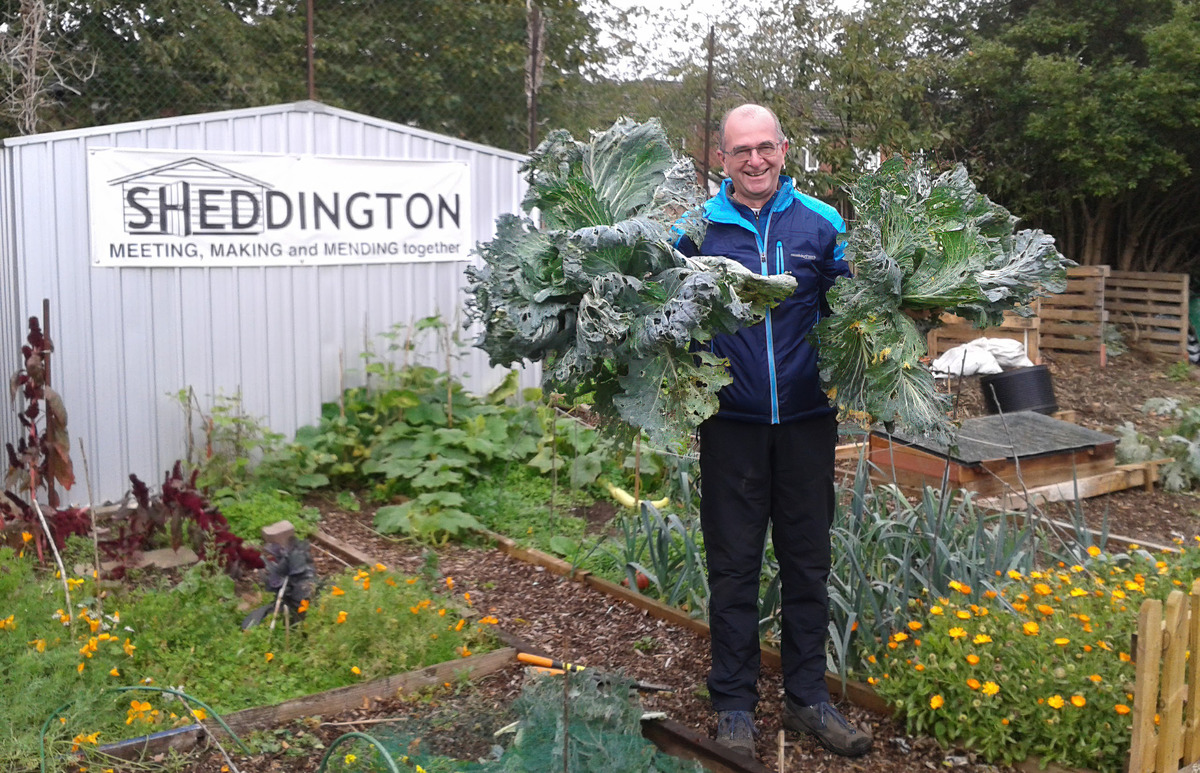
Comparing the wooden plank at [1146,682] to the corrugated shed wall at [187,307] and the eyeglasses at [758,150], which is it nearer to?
the eyeglasses at [758,150]

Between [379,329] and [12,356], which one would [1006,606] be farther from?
[12,356]

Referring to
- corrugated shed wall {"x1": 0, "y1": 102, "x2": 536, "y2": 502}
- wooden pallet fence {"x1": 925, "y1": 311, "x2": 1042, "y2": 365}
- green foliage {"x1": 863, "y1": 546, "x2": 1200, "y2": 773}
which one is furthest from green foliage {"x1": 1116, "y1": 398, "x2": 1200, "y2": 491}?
corrugated shed wall {"x1": 0, "y1": 102, "x2": 536, "y2": 502}

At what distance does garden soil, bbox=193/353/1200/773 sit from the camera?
3.41 m

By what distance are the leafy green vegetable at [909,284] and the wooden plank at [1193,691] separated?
2.81 feet

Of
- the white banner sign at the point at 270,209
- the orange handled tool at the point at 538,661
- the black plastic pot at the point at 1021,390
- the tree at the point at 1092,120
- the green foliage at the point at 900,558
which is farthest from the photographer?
the tree at the point at 1092,120

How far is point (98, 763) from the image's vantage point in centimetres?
323

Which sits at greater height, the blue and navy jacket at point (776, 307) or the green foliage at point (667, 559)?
the blue and navy jacket at point (776, 307)

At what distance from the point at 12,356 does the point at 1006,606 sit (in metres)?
5.33

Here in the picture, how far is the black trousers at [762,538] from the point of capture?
11.1ft

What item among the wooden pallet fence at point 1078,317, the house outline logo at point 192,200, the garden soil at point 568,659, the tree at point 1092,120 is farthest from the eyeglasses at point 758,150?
the tree at point 1092,120

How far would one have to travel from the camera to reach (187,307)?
6.51 meters

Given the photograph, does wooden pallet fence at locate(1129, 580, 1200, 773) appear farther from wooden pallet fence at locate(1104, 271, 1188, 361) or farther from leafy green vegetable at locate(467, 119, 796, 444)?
wooden pallet fence at locate(1104, 271, 1188, 361)

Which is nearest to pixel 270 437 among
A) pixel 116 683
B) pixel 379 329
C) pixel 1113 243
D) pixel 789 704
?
pixel 379 329

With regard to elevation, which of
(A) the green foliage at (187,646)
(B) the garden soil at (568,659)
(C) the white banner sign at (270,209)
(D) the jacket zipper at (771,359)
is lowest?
(B) the garden soil at (568,659)
